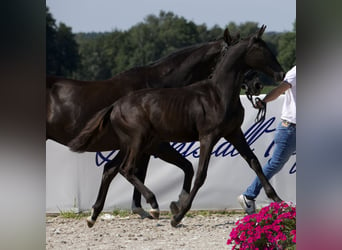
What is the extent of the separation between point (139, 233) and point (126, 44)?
40.4 meters

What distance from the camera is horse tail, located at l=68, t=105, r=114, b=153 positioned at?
4598 mm

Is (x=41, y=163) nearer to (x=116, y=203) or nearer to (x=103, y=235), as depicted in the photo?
(x=103, y=235)

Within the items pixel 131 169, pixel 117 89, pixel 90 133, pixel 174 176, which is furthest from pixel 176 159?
pixel 174 176

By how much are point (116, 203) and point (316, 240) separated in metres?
4.74

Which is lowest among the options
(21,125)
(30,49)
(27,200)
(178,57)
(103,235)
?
(103,235)

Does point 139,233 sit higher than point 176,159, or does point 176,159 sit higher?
point 176,159

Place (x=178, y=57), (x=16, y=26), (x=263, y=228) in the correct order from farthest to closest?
(x=178, y=57)
(x=263, y=228)
(x=16, y=26)

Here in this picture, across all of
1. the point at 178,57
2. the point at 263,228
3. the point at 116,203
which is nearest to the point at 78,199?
the point at 116,203

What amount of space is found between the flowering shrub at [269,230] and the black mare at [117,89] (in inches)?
52.0

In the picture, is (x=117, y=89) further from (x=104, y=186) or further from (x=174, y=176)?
(x=174, y=176)

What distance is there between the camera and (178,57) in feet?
16.9

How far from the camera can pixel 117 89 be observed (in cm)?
526

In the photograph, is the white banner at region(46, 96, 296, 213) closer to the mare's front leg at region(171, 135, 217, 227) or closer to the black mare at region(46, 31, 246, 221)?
the black mare at region(46, 31, 246, 221)

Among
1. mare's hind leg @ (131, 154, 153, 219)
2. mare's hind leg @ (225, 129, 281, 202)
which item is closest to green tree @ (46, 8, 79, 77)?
mare's hind leg @ (131, 154, 153, 219)
